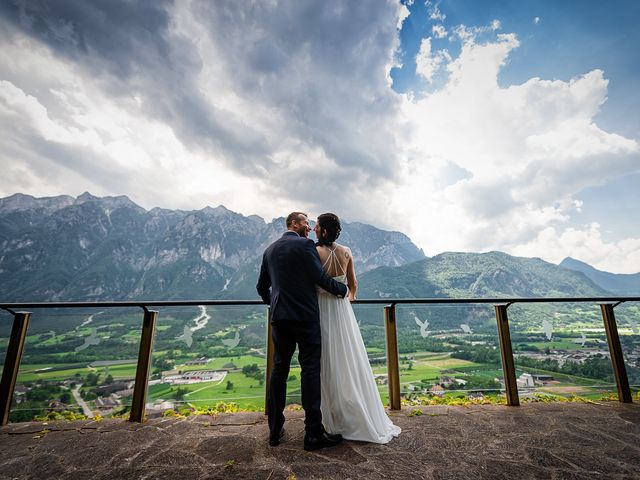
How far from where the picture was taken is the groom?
231 cm

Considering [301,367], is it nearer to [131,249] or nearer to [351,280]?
[351,280]

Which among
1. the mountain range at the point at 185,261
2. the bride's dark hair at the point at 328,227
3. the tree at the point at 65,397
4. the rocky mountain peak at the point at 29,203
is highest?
the rocky mountain peak at the point at 29,203

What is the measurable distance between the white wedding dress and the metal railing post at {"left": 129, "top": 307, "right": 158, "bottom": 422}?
2.01 metres

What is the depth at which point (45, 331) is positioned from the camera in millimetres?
3293

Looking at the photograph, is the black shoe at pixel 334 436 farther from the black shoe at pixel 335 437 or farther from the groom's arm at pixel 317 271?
the groom's arm at pixel 317 271

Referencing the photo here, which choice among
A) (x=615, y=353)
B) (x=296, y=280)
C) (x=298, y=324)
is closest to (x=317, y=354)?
(x=298, y=324)

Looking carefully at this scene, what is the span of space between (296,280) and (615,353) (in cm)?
430

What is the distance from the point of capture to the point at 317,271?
7.95 ft

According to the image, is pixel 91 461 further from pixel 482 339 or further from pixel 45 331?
pixel 482 339

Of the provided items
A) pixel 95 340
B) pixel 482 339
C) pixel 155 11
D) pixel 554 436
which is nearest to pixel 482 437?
pixel 554 436

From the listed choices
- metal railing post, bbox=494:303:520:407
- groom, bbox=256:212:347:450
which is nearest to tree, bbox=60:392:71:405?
groom, bbox=256:212:347:450

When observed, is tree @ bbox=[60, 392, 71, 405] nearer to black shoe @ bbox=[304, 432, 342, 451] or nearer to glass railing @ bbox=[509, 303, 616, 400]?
black shoe @ bbox=[304, 432, 342, 451]

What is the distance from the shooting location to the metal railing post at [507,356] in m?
3.43

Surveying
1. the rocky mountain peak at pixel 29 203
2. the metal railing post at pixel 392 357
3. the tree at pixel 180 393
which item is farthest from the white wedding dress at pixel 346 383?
the rocky mountain peak at pixel 29 203
